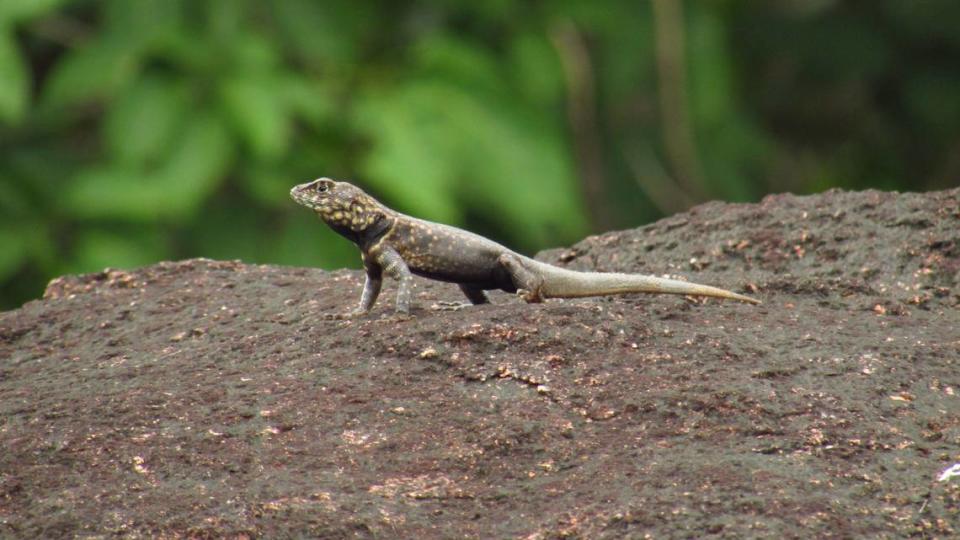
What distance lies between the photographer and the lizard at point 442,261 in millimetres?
5828

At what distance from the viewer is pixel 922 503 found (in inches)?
170

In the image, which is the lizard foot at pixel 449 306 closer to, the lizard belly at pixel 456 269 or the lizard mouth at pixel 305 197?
the lizard belly at pixel 456 269

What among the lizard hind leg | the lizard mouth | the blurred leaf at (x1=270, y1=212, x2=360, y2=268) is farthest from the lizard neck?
the blurred leaf at (x1=270, y1=212, x2=360, y2=268)

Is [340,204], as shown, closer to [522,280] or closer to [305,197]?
[305,197]

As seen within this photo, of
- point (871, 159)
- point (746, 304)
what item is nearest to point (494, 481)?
point (746, 304)

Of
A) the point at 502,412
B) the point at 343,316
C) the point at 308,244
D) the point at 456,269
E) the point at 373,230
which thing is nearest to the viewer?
the point at 502,412

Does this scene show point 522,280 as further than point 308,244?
No

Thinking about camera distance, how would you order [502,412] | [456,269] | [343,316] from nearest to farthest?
1. [502,412]
2. [343,316]
3. [456,269]

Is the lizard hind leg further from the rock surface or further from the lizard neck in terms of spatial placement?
the lizard neck

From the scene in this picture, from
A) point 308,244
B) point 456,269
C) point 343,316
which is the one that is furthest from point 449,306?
point 308,244

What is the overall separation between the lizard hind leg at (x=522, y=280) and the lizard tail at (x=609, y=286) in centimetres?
4

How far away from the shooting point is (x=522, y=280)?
5.85 metres

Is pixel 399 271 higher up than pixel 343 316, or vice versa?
pixel 399 271

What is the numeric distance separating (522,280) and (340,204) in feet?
2.43
